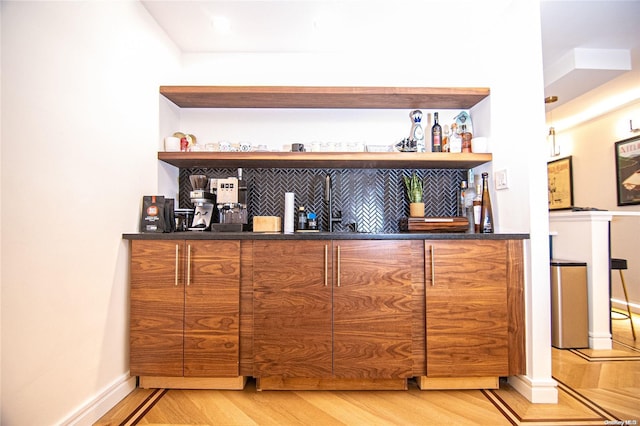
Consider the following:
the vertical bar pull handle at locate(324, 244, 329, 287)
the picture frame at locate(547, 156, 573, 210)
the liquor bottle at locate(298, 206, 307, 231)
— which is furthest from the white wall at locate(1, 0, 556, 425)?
the picture frame at locate(547, 156, 573, 210)

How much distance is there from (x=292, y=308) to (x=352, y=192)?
110 cm

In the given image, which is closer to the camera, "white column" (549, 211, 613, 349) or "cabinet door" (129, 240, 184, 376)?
"cabinet door" (129, 240, 184, 376)

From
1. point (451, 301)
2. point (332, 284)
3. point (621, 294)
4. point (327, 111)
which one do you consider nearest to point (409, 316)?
point (451, 301)

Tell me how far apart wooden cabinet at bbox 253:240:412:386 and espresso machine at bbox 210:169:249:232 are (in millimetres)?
403

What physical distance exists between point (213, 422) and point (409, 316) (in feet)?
3.88

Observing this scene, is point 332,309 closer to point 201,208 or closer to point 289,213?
point 289,213

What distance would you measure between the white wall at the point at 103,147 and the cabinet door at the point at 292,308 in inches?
32.6

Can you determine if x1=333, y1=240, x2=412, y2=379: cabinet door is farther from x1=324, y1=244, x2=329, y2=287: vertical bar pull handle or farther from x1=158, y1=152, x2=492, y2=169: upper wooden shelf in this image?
x1=158, y1=152, x2=492, y2=169: upper wooden shelf

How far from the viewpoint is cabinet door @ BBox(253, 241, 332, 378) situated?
5.39 ft

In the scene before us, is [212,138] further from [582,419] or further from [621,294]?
[621,294]

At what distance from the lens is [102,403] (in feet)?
4.95

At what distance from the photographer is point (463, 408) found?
5.08 feet

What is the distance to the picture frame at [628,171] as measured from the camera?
3.45 meters

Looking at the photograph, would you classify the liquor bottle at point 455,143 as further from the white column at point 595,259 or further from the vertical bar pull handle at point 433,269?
Result: the white column at point 595,259
